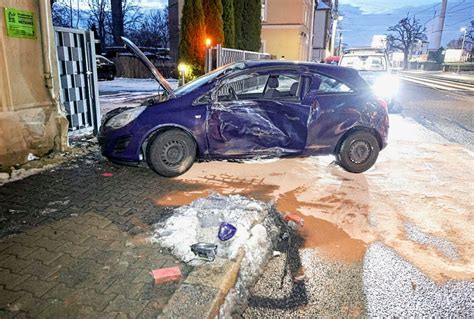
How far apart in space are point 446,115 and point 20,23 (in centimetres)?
1206

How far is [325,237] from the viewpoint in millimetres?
3719

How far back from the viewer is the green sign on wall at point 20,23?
16.5 feet

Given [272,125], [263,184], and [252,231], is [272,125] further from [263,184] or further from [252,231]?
[252,231]

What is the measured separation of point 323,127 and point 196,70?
9.96 m

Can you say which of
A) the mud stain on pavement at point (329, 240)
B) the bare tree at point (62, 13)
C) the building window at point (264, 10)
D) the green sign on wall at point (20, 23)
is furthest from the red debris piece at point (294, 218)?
the bare tree at point (62, 13)

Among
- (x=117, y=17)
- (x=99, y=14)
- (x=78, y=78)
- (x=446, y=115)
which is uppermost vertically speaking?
(x=99, y=14)

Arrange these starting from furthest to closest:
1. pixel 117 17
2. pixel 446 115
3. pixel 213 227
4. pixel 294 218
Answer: pixel 117 17 < pixel 446 115 < pixel 294 218 < pixel 213 227

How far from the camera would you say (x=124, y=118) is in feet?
16.8

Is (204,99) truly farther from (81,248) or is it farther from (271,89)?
(81,248)

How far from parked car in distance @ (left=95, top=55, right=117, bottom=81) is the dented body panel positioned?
52.1 feet

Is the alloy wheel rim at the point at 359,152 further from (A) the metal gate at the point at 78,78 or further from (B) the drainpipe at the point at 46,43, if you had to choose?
(A) the metal gate at the point at 78,78

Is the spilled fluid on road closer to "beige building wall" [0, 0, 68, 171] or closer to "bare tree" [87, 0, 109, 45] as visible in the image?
"beige building wall" [0, 0, 68, 171]

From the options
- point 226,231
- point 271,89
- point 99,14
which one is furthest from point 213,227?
point 99,14

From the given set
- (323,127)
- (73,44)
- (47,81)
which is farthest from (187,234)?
(73,44)
